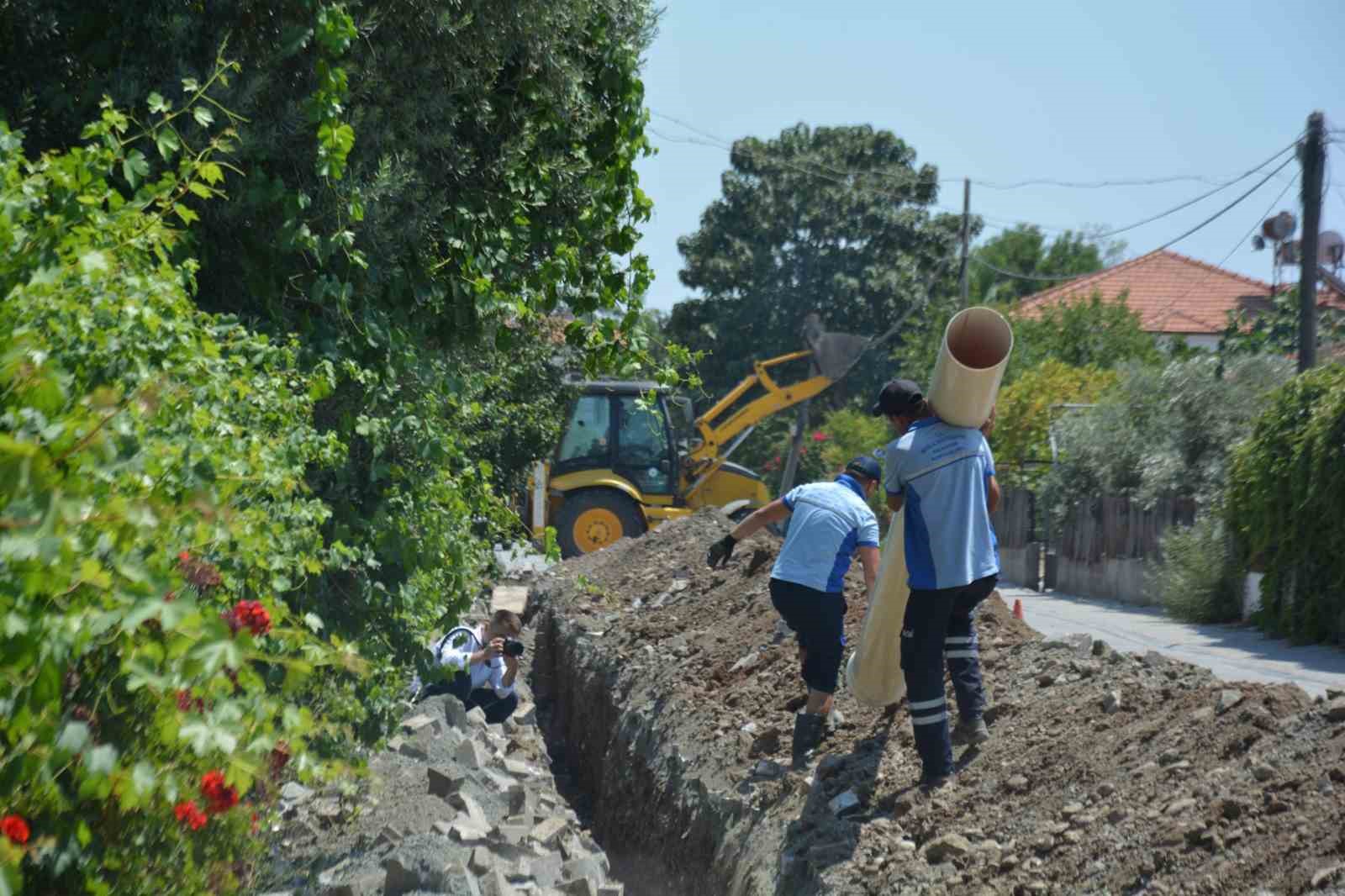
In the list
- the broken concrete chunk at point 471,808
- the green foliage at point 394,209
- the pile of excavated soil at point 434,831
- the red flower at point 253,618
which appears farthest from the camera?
the broken concrete chunk at point 471,808

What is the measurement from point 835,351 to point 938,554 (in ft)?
56.9

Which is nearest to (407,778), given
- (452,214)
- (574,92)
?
(452,214)

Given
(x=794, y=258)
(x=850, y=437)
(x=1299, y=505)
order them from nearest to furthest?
1. (x=1299, y=505)
2. (x=850, y=437)
3. (x=794, y=258)

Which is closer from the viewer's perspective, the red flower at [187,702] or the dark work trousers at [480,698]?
the red flower at [187,702]

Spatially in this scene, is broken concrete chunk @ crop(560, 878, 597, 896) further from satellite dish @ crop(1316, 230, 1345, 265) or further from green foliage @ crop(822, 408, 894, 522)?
green foliage @ crop(822, 408, 894, 522)

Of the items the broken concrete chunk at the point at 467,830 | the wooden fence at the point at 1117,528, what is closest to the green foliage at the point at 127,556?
the broken concrete chunk at the point at 467,830

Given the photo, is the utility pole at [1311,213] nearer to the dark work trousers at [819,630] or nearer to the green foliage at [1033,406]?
the green foliage at [1033,406]

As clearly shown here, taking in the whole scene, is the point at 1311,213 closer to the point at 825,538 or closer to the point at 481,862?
the point at 825,538

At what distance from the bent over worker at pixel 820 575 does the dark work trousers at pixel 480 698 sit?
4.68 metres

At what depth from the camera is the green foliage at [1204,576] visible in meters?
16.7

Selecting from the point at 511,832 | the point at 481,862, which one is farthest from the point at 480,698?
the point at 481,862

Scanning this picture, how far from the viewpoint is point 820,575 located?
281 inches

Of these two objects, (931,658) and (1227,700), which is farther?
(931,658)

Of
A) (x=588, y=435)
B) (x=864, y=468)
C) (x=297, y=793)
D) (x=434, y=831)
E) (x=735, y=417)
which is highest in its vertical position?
(x=735, y=417)
